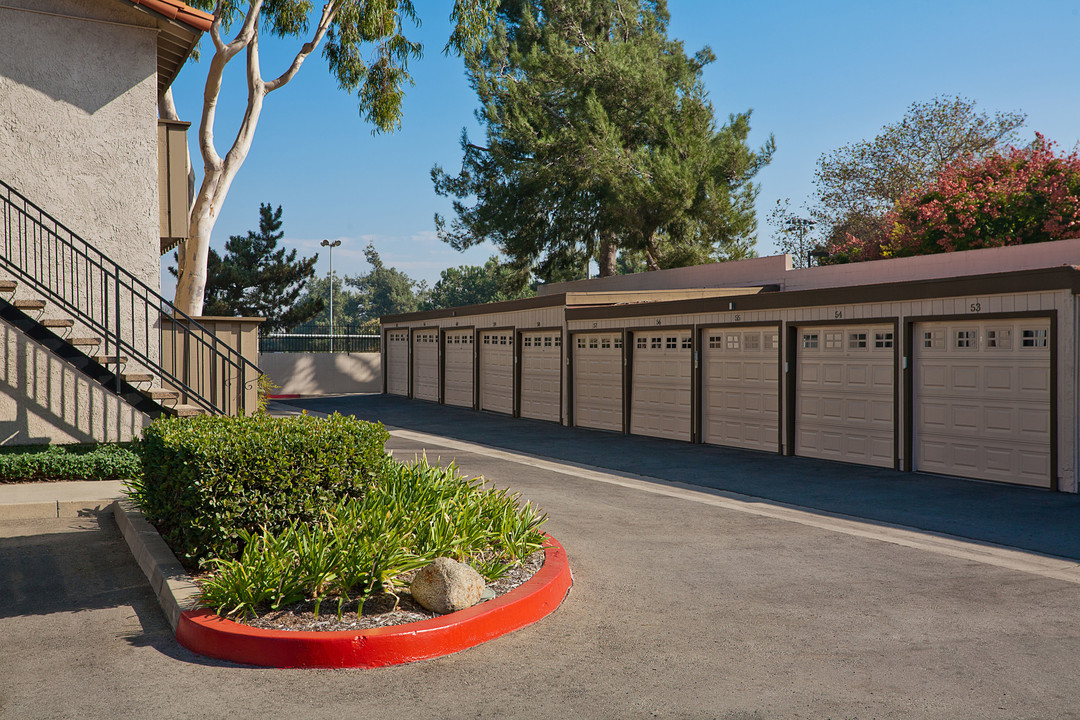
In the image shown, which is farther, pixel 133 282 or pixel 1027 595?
pixel 133 282

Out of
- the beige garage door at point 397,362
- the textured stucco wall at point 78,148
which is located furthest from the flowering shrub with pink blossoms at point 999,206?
the textured stucco wall at point 78,148

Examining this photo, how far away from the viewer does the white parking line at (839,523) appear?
7.23m

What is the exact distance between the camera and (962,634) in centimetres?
528

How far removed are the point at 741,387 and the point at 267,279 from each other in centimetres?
2602

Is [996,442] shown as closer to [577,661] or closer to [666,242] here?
[577,661]

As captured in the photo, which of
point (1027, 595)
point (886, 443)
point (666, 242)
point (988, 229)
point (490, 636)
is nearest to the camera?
point (490, 636)

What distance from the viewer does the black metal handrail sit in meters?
10.2

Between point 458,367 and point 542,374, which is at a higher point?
point 458,367

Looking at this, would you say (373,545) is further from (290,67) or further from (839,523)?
(290,67)

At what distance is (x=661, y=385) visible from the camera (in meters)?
17.0

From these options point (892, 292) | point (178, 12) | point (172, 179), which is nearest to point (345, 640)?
point (172, 179)

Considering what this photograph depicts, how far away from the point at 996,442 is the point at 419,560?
8.98m

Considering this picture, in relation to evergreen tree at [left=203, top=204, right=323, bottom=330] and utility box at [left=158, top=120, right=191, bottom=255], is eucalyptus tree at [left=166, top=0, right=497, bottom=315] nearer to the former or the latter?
utility box at [left=158, top=120, right=191, bottom=255]

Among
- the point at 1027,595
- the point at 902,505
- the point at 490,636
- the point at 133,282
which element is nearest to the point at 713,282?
Result: the point at 902,505
